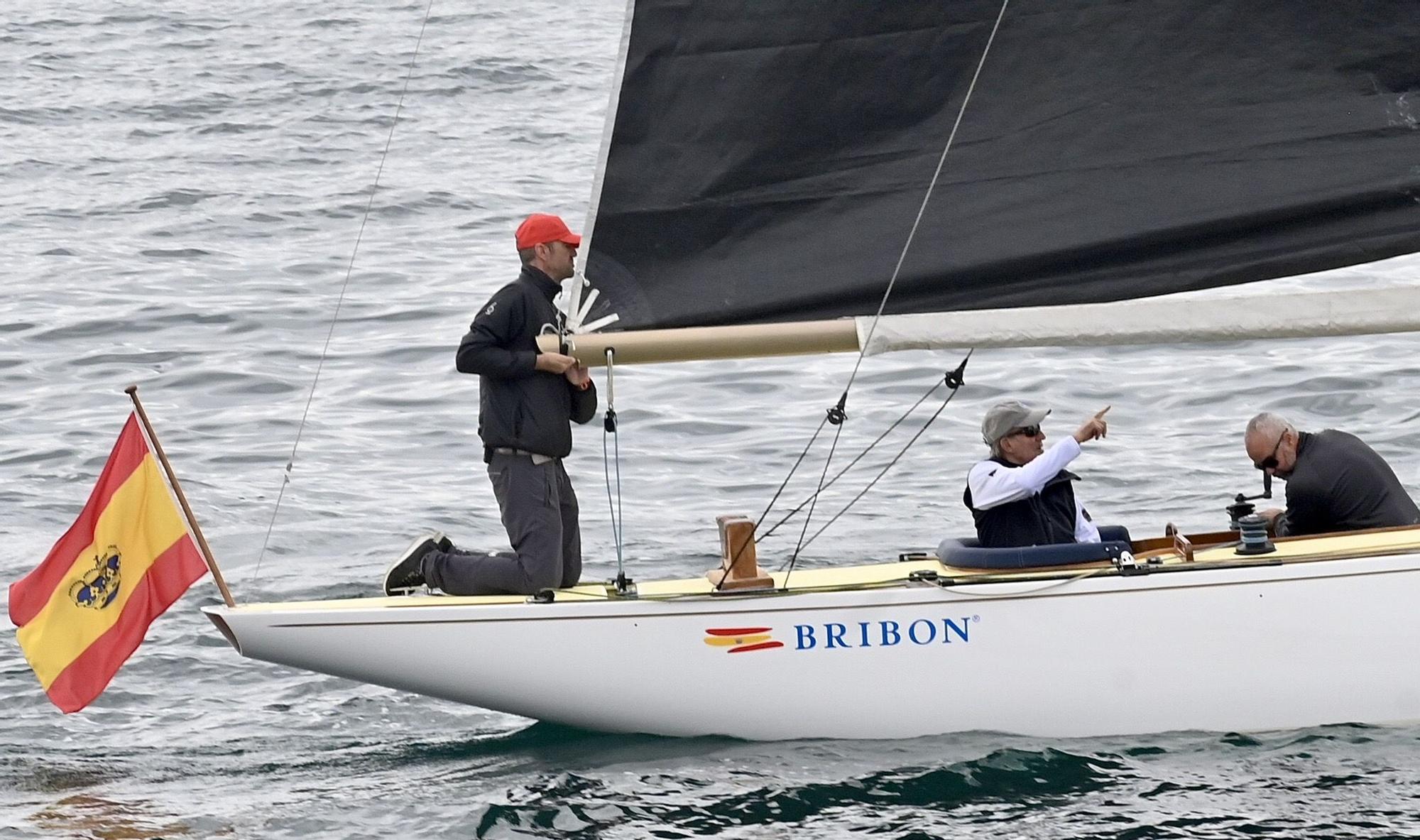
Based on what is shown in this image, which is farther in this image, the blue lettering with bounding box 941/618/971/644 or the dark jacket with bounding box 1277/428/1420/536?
the dark jacket with bounding box 1277/428/1420/536

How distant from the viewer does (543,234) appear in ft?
25.7

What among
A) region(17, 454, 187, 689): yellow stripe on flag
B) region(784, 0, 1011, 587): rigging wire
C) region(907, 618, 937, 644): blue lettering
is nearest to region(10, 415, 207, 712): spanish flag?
region(17, 454, 187, 689): yellow stripe on flag

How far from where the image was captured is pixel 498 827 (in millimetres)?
7023

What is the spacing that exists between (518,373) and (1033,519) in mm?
2080

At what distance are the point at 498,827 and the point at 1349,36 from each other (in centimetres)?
407

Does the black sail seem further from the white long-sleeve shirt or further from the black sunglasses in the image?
the black sunglasses

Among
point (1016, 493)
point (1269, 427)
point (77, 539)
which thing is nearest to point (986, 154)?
point (1016, 493)

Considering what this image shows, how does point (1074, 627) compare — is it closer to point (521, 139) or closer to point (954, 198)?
point (954, 198)

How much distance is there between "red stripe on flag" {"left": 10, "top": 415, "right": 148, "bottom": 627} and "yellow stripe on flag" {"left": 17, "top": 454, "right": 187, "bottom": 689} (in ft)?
0.08

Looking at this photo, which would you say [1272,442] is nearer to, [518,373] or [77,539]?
[518,373]

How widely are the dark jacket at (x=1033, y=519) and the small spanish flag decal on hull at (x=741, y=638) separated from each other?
3.17 feet

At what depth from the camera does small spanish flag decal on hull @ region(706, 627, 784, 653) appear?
24.1 feet

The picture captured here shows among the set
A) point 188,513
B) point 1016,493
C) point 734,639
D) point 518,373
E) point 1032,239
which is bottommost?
point 734,639

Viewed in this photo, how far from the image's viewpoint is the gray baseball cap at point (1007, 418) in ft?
25.0
